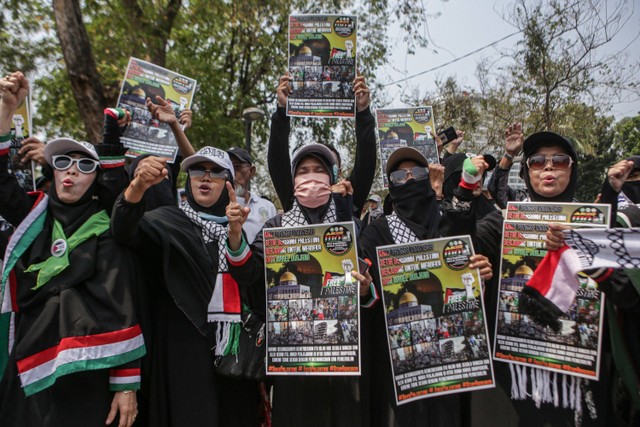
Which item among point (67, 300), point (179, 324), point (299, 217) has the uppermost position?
point (299, 217)

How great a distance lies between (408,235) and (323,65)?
1526mm

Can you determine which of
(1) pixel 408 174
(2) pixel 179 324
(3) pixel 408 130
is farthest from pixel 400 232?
(3) pixel 408 130

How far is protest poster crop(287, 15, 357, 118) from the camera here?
11.8 ft

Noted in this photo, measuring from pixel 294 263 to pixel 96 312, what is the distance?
1.07m

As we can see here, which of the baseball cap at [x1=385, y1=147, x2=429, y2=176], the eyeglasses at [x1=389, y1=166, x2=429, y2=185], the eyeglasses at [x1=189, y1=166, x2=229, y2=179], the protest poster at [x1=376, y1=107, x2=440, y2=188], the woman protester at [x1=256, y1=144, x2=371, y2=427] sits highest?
the protest poster at [x1=376, y1=107, x2=440, y2=188]

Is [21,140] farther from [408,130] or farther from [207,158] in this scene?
[408,130]

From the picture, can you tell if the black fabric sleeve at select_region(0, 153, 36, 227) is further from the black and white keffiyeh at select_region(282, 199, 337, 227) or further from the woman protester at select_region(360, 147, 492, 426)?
the woman protester at select_region(360, 147, 492, 426)

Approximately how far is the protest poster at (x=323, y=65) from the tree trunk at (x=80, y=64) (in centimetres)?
398

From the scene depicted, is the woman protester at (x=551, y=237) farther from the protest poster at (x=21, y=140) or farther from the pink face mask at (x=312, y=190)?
the protest poster at (x=21, y=140)

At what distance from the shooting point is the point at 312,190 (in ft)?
9.67

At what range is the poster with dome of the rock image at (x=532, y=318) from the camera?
243 centimetres

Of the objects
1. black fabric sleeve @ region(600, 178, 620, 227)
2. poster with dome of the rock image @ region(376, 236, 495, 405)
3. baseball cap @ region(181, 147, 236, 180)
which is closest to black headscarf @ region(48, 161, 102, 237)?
baseball cap @ region(181, 147, 236, 180)

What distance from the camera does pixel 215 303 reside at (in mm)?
2877

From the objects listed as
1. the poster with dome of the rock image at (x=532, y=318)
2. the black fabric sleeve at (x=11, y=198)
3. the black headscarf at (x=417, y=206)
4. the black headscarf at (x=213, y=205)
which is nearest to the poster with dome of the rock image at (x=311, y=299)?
the black headscarf at (x=417, y=206)
